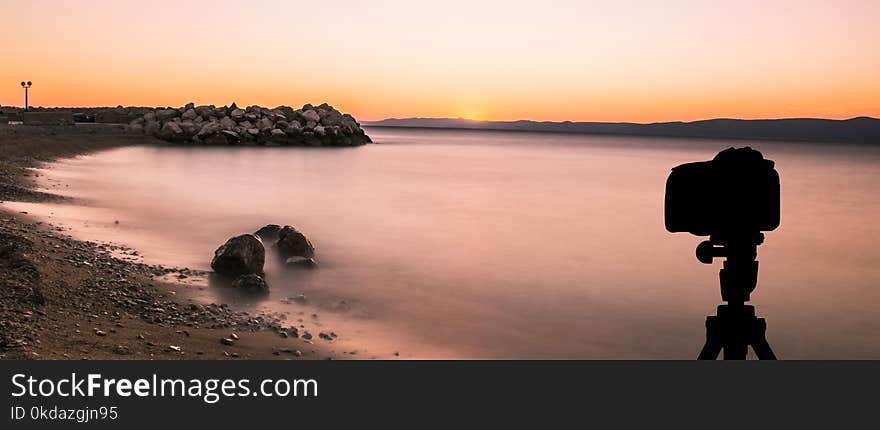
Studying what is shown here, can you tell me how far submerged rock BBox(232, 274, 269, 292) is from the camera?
943cm

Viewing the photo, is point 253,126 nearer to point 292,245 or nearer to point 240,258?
point 292,245

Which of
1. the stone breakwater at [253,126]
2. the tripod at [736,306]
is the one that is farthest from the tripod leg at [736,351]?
the stone breakwater at [253,126]

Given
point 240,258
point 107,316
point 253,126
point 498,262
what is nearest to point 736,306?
point 107,316

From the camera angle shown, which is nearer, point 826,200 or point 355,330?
point 355,330

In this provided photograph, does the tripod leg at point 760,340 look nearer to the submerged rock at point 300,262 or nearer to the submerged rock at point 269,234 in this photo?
the submerged rock at point 300,262

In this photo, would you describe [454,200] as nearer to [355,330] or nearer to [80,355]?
[355,330]

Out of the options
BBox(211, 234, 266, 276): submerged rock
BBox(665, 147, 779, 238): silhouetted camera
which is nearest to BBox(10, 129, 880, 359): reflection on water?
BBox(211, 234, 266, 276): submerged rock

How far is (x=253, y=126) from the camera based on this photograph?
66.9 meters

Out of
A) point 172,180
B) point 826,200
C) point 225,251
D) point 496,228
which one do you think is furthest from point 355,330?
point 826,200

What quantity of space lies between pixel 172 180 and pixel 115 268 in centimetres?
2174

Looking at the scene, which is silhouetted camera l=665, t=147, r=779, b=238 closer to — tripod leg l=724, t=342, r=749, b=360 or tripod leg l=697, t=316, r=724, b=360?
tripod leg l=697, t=316, r=724, b=360

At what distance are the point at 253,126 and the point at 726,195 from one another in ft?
218

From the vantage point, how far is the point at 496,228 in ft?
68.4

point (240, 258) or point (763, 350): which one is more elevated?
point (763, 350)
